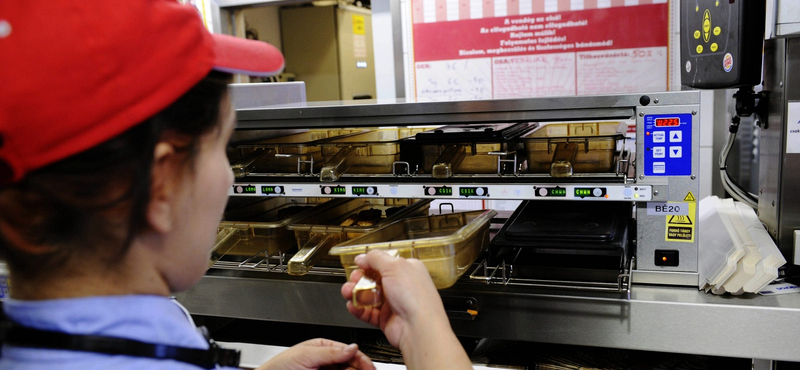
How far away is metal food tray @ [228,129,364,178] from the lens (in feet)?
6.44

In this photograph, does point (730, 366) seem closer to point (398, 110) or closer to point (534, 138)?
point (534, 138)

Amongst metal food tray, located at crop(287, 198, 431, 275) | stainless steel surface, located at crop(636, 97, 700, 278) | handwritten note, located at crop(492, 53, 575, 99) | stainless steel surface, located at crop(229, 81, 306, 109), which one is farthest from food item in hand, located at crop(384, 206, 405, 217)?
handwritten note, located at crop(492, 53, 575, 99)

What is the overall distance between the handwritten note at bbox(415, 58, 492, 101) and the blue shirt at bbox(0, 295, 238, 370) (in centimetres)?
355

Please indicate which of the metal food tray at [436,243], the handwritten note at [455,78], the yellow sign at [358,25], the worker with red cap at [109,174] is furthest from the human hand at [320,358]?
the yellow sign at [358,25]

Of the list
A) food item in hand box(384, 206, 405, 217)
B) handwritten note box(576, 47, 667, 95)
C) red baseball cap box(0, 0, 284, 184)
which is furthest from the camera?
handwritten note box(576, 47, 667, 95)

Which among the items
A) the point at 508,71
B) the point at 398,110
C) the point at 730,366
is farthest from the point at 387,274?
the point at 508,71

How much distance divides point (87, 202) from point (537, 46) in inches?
144

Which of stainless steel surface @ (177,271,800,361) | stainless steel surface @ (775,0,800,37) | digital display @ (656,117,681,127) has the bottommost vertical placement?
stainless steel surface @ (177,271,800,361)

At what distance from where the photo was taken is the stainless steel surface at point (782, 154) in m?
1.73

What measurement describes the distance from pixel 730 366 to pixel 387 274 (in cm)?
146

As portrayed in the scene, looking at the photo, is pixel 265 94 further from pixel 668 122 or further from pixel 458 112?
pixel 668 122

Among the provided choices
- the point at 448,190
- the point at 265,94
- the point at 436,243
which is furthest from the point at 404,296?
the point at 265,94

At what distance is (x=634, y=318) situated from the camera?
63.5 inches

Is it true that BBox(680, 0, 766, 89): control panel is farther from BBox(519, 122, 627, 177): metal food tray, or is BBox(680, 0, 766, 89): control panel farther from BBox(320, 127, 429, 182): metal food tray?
BBox(320, 127, 429, 182): metal food tray
